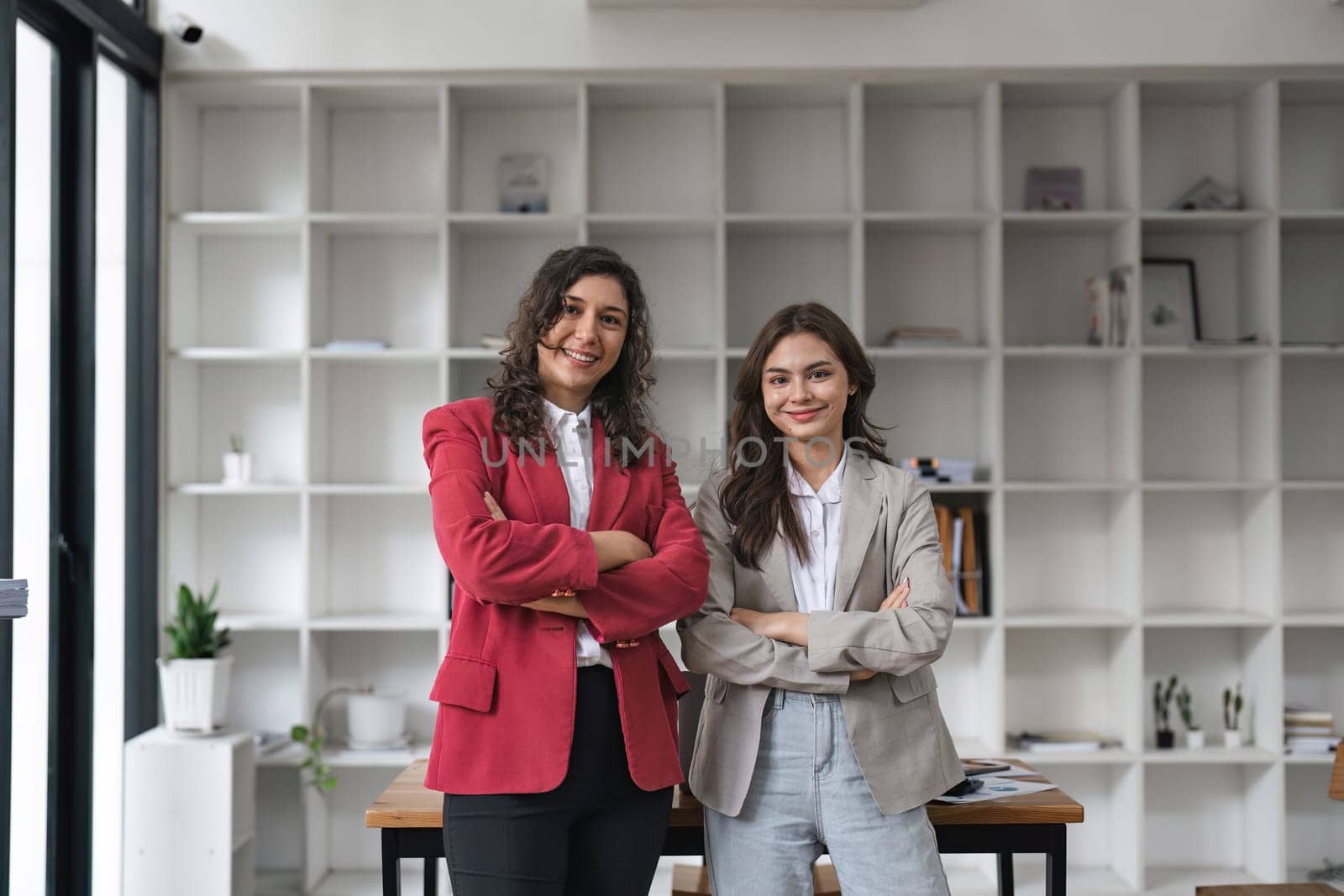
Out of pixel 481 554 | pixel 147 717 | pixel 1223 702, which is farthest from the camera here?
pixel 1223 702

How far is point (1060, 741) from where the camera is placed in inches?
139

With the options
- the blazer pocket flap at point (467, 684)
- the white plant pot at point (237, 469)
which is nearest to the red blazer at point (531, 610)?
the blazer pocket flap at point (467, 684)

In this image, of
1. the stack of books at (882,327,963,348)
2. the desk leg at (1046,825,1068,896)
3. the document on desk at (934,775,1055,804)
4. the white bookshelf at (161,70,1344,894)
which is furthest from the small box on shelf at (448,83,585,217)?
the desk leg at (1046,825,1068,896)

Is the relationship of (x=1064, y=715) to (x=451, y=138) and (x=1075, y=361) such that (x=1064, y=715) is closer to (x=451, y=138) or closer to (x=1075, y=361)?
(x=1075, y=361)

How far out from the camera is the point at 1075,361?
12.4ft

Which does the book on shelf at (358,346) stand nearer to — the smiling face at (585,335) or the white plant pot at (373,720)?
the white plant pot at (373,720)

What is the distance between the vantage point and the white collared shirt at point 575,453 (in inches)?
70.4

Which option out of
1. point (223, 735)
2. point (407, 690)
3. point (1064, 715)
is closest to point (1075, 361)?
point (1064, 715)

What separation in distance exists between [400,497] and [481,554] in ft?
7.46

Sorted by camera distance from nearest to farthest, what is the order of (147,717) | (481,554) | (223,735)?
(481,554)
(223,735)
(147,717)

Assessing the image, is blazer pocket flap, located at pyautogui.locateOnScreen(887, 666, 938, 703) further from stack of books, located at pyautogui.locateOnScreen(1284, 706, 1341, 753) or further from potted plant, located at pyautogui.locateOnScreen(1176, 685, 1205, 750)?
stack of books, located at pyautogui.locateOnScreen(1284, 706, 1341, 753)

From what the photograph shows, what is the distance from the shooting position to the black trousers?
158 cm

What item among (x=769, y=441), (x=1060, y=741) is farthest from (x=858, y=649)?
(x=1060, y=741)

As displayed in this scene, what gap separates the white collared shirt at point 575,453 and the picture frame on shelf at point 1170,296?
8.52 ft
